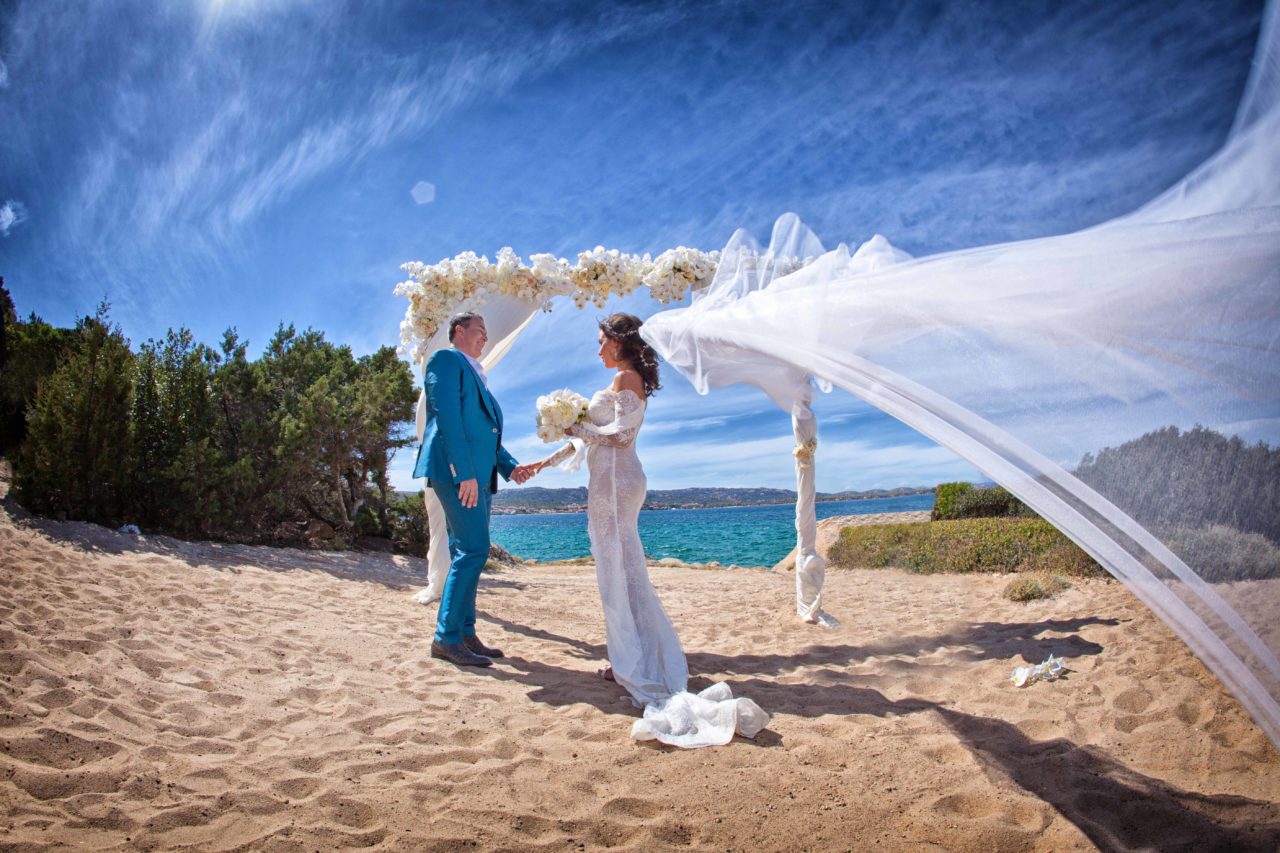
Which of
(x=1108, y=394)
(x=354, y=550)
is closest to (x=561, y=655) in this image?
(x=1108, y=394)

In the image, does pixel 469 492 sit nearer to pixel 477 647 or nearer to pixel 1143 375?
pixel 477 647

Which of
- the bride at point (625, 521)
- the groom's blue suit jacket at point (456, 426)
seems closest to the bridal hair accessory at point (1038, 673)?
the bride at point (625, 521)

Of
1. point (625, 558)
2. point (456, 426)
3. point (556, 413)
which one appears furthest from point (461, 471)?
point (625, 558)

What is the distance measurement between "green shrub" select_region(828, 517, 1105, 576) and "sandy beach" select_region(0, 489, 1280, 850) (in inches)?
131

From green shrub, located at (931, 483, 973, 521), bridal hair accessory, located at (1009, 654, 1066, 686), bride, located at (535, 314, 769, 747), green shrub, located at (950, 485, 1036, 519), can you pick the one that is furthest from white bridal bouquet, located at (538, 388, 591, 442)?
green shrub, located at (931, 483, 973, 521)

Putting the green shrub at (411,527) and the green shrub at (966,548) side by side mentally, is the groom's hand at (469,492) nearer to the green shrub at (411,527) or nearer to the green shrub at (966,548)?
the green shrub at (966,548)

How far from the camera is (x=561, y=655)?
17.4ft

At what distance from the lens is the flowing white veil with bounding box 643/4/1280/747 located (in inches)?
86.6

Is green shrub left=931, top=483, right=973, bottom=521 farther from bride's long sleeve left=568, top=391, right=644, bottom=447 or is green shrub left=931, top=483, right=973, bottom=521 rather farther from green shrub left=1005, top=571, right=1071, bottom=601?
bride's long sleeve left=568, top=391, right=644, bottom=447

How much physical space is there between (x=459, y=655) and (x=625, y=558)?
143 centimetres

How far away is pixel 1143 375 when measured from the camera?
93.9 inches

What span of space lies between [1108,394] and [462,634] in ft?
13.6

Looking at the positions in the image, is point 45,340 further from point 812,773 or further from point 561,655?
point 812,773

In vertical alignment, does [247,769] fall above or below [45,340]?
below
